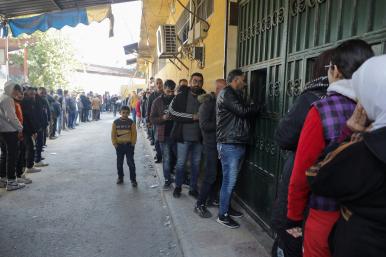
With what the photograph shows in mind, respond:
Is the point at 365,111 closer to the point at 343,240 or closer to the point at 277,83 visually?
the point at 343,240

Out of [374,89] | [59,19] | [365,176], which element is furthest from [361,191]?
[59,19]

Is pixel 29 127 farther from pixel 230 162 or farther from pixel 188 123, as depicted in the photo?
pixel 230 162

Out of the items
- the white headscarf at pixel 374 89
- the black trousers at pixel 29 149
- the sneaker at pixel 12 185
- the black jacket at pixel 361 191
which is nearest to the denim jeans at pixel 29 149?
the black trousers at pixel 29 149

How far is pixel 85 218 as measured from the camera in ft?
14.7

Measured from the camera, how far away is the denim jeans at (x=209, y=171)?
4203 millimetres

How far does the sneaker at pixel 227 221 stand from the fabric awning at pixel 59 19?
5.76 m

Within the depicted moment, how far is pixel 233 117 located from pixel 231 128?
13 cm

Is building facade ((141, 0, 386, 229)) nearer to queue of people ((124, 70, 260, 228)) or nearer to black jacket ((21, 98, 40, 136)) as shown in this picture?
queue of people ((124, 70, 260, 228))

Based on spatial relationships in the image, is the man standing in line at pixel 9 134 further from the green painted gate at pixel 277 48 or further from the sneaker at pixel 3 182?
the green painted gate at pixel 277 48

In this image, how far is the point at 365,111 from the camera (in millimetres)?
1321

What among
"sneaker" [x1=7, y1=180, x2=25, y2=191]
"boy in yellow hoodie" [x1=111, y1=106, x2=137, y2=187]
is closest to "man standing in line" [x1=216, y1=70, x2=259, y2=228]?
"boy in yellow hoodie" [x1=111, y1=106, x2=137, y2=187]

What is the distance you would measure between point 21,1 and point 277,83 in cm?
507

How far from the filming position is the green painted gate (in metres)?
2.32

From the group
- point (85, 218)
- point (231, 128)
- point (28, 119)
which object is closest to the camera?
point (231, 128)
